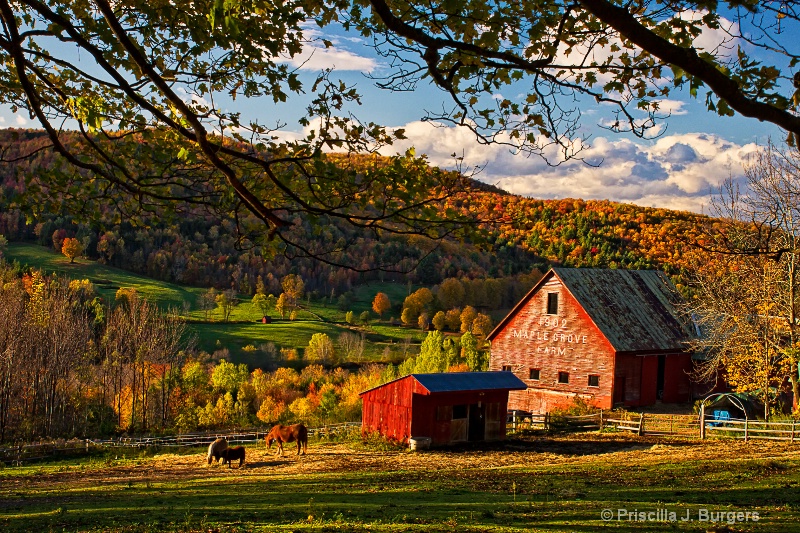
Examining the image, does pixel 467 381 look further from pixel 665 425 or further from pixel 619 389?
pixel 619 389

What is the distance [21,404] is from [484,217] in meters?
56.1

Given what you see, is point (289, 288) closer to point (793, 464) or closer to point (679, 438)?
point (679, 438)

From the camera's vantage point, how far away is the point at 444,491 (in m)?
16.0

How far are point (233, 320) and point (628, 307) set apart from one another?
8553cm

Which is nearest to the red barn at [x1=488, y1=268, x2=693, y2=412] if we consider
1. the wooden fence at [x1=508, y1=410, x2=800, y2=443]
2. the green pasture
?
the wooden fence at [x1=508, y1=410, x2=800, y2=443]

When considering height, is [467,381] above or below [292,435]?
above

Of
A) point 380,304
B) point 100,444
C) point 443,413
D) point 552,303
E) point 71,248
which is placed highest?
point 71,248

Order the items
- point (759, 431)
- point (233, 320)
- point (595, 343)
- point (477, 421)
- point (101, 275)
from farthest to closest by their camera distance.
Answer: point (101, 275) → point (233, 320) → point (595, 343) → point (477, 421) → point (759, 431)

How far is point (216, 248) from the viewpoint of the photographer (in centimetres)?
15762

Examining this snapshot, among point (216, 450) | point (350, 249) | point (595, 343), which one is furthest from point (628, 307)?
point (350, 249)

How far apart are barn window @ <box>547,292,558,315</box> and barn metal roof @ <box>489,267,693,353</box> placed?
92 cm

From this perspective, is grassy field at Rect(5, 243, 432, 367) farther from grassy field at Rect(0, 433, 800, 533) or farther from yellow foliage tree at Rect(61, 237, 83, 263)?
grassy field at Rect(0, 433, 800, 533)

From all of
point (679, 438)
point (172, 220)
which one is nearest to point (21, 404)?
point (679, 438)

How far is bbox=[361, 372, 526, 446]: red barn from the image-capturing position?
2998 cm
